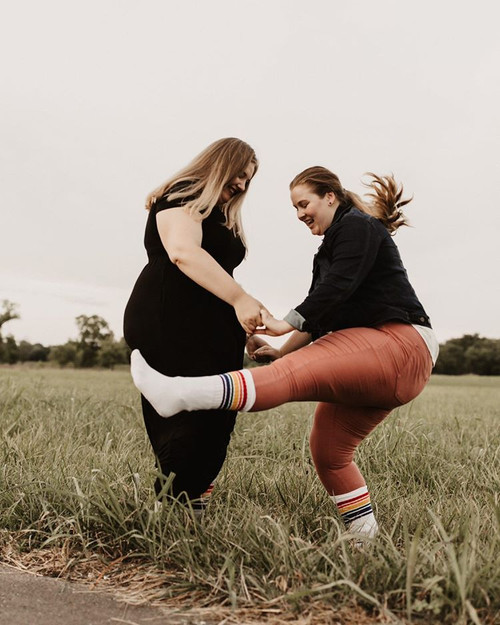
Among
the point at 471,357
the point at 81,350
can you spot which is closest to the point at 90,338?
the point at 81,350

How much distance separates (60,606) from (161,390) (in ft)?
2.65

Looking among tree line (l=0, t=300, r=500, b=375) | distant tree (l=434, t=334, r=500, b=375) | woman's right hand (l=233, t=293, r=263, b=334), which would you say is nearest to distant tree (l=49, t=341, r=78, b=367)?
tree line (l=0, t=300, r=500, b=375)

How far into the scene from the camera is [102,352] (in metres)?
30.9

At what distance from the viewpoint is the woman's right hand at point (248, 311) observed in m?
2.51

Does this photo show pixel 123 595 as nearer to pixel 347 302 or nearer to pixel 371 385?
pixel 371 385

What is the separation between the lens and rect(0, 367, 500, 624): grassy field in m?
2.00

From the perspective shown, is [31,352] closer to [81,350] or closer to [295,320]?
[81,350]

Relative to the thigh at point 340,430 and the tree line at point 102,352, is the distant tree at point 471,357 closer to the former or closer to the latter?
the tree line at point 102,352

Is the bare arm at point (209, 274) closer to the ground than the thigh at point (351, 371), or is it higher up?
higher up

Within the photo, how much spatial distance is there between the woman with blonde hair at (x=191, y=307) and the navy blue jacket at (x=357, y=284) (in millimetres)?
322

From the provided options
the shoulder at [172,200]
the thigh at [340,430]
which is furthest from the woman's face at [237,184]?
the thigh at [340,430]

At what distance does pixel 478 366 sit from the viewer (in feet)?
117

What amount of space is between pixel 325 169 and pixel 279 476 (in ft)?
5.17

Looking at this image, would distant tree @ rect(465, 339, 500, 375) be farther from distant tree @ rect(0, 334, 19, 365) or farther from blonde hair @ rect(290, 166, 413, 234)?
blonde hair @ rect(290, 166, 413, 234)
